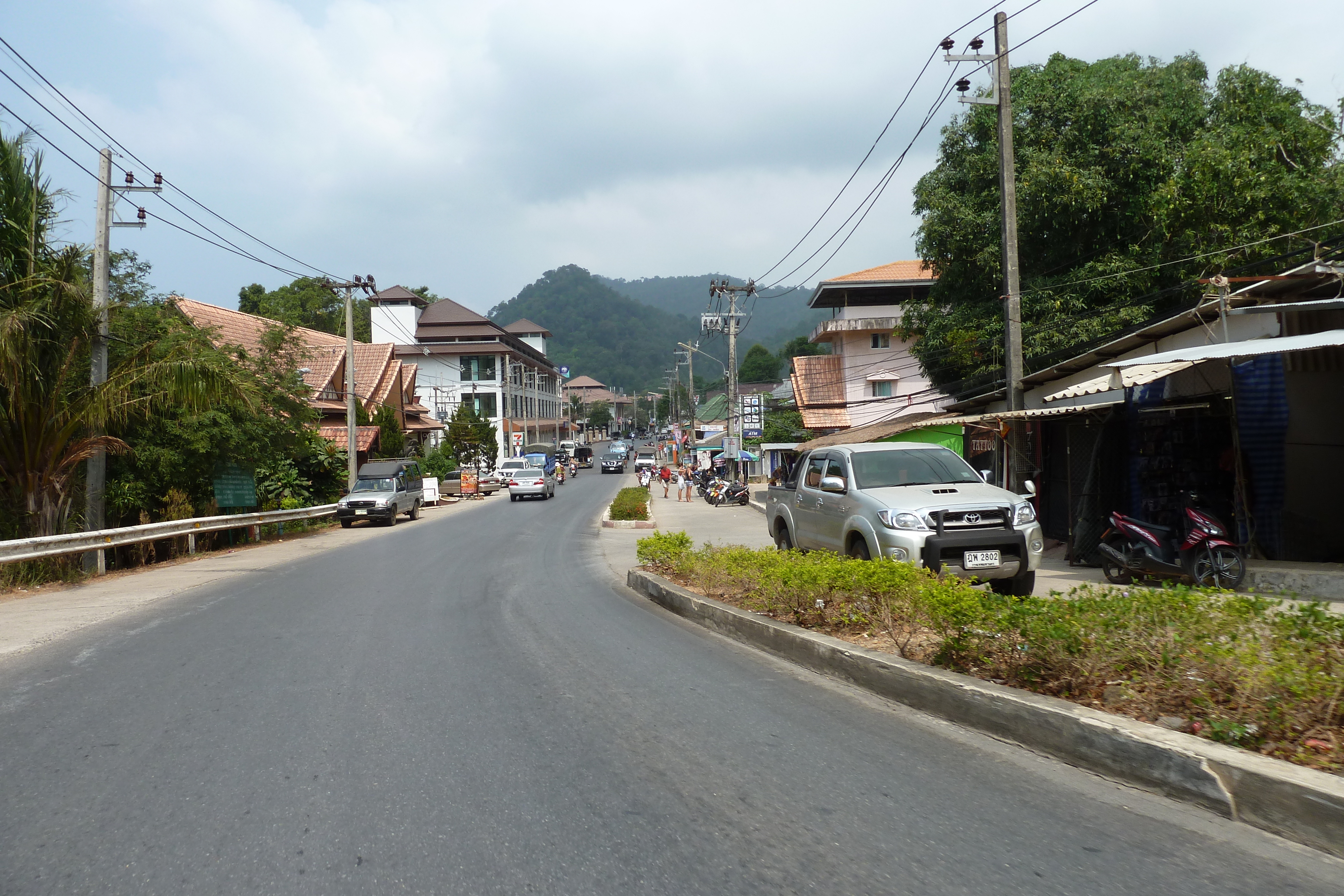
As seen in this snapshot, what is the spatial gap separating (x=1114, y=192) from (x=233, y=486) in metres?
21.9

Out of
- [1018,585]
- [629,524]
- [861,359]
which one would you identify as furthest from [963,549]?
[861,359]

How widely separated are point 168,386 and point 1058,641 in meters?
15.5

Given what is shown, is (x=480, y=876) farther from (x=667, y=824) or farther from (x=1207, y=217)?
(x=1207, y=217)

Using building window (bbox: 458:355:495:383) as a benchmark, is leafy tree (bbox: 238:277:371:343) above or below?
above

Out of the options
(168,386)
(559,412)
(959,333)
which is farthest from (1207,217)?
(559,412)

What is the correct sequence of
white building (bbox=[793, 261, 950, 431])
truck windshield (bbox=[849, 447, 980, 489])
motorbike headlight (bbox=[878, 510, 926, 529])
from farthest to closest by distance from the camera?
white building (bbox=[793, 261, 950, 431])
truck windshield (bbox=[849, 447, 980, 489])
motorbike headlight (bbox=[878, 510, 926, 529])

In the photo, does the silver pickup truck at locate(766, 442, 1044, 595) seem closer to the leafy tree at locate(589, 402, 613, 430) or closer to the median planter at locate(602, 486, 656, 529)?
the median planter at locate(602, 486, 656, 529)

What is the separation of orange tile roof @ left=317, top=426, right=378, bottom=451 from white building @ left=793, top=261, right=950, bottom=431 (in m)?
20.6

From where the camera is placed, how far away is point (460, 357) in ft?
265

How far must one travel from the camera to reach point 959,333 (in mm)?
25469

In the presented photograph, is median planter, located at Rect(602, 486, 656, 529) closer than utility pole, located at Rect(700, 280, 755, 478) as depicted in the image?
Yes

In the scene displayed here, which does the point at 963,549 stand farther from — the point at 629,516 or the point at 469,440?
the point at 469,440

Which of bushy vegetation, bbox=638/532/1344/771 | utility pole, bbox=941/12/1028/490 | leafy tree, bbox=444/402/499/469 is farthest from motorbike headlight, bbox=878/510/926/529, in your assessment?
leafy tree, bbox=444/402/499/469

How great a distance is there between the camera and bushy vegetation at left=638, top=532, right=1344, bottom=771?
4.19 m
